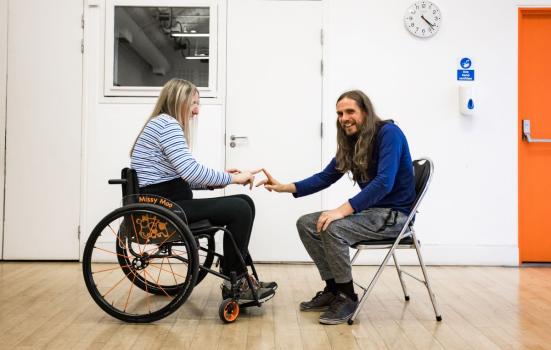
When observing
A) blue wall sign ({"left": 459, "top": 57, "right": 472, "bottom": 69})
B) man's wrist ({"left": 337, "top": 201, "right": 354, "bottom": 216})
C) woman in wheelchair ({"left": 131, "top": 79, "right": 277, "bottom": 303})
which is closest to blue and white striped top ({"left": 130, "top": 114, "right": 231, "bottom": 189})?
woman in wheelchair ({"left": 131, "top": 79, "right": 277, "bottom": 303})

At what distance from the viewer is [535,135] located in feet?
13.3

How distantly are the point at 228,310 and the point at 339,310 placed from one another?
1.59 ft

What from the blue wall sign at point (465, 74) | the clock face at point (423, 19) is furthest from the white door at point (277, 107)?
the blue wall sign at point (465, 74)

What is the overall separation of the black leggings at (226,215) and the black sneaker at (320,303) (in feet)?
1.46

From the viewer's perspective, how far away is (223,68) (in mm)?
3963

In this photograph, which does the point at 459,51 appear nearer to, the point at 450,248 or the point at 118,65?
the point at 450,248

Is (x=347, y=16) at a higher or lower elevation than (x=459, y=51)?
higher

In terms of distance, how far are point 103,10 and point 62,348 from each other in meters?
2.74

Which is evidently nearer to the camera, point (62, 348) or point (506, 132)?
point (62, 348)

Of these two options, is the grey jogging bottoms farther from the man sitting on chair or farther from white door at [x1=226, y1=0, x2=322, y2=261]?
white door at [x1=226, y1=0, x2=322, y2=261]

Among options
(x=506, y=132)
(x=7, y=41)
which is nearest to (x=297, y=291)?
(x=506, y=132)

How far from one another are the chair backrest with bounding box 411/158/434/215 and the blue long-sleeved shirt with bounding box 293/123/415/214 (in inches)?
1.4

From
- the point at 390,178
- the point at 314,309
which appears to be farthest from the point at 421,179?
the point at 314,309

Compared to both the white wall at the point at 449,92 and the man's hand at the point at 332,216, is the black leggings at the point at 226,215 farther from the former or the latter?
the white wall at the point at 449,92
